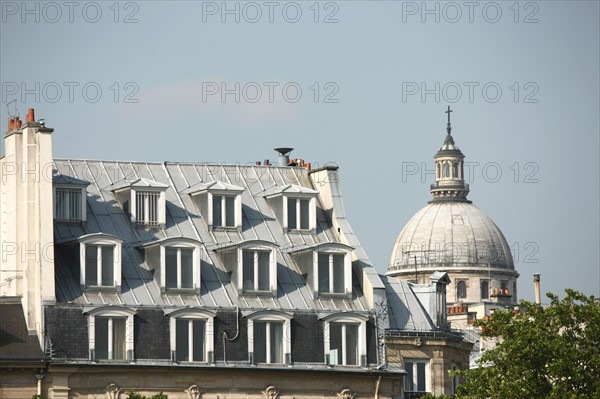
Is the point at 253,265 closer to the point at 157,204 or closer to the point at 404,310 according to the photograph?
the point at 157,204

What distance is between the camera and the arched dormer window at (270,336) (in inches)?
2908

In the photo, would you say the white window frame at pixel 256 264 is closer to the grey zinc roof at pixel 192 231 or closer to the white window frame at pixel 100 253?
the grey zinc roof at pixel 192 231

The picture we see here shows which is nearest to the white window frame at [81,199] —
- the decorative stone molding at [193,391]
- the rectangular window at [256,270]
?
the rectangular window at [256,270]

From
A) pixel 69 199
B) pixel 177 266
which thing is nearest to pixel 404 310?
pixel 177 266

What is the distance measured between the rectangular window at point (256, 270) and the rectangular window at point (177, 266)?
6.83 ft

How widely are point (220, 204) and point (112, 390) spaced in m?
9.07

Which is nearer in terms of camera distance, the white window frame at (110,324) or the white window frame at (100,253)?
the white window frame at (110,324)

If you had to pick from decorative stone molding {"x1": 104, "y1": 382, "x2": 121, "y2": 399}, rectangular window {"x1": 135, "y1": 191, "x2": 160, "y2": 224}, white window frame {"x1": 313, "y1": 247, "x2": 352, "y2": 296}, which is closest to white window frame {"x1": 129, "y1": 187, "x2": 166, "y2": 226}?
rectangular window {"x1": 135, "y1": 191, "x2": 160, "y2": 224}

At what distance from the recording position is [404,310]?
7944 cm

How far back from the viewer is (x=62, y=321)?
7100cm

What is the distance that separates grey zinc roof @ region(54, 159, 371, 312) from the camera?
240 ft

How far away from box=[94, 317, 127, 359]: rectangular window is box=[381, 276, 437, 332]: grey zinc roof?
35.3 feet

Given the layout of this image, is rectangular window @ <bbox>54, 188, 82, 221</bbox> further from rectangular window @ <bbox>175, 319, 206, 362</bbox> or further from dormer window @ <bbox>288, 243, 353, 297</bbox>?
dormer window @ <bbox>288, 243, 353, 297</bbox>

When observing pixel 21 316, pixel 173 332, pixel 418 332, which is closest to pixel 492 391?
pixel 418 332
